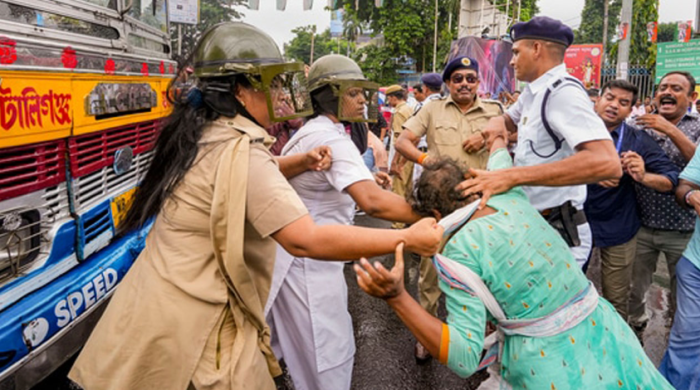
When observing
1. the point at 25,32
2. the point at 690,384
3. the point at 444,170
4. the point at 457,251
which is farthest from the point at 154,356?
the point at 690,384

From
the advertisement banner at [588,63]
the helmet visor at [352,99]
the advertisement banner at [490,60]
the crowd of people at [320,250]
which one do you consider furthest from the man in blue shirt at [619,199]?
the advertisement banner at [490,60]

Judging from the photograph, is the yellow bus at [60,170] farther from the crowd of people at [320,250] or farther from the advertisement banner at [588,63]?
the advertisement banner at [588,63]

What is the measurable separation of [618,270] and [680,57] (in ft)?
38.4

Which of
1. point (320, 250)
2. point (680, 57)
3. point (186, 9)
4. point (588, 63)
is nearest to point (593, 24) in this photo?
point (588, 63)

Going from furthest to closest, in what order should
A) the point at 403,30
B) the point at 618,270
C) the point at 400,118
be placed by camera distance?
the point at 403,30 → the point at 400,118 → the point at 618,270

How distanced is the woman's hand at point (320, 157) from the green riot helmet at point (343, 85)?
1.26 ft

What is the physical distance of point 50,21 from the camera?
93.6 inches

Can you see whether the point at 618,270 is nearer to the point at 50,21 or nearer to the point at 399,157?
the point at 399,157

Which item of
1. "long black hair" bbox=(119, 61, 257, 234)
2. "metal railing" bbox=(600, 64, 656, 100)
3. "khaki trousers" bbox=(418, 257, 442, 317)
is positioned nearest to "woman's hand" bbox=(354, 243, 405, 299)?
"long black hair" bbox=(119, 61, 257, 234)

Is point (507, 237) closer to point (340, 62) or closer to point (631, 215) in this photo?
point (340, 62)

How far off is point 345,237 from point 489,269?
0.53 metres

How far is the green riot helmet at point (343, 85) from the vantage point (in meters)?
2.56

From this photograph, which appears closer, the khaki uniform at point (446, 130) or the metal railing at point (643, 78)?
the khaki uniform at point (446, 130)

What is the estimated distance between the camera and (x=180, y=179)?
1556 mm
